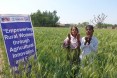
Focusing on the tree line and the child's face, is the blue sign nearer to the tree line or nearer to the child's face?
the child's face

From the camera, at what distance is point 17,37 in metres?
5.08

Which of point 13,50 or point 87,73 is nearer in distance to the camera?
point 87,73

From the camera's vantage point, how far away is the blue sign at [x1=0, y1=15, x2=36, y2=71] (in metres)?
4.88

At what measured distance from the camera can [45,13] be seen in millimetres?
90000

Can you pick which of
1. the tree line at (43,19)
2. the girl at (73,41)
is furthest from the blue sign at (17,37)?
the tree line at (43,19)

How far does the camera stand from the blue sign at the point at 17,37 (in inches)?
192

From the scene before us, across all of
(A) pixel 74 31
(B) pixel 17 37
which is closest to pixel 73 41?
(A) pixel 74 31

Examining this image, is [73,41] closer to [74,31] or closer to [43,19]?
[74,31]

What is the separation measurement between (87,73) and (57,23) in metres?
85.4

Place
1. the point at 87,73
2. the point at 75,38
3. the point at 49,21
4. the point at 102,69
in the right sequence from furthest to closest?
1. the point at 49,21
2. the point at 75,38
3. the point at 102,69
4. the point at 87,73

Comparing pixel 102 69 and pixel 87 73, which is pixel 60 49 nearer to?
pixel 102 69

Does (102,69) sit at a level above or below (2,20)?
below

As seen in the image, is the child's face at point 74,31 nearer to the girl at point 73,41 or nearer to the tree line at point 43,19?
the girl at point 73,41

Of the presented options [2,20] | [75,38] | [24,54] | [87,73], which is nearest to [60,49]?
[75,38]
